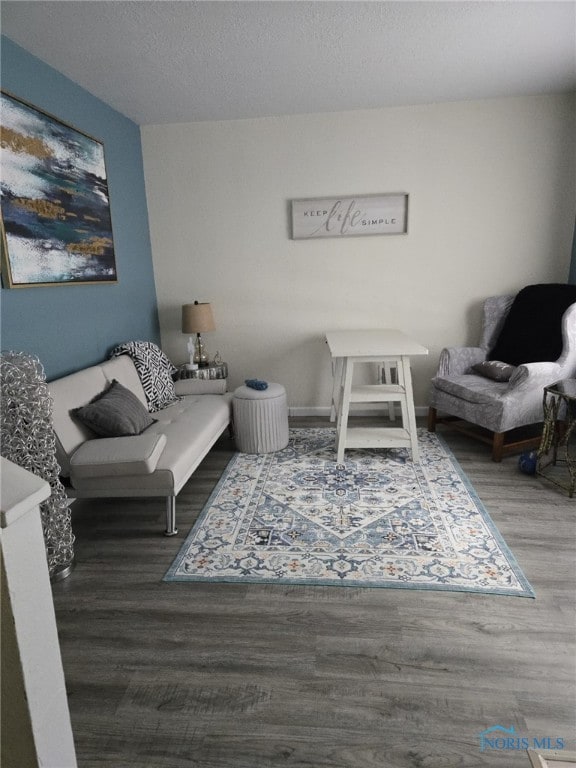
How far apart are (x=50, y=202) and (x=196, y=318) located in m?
1.39

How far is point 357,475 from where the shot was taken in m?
3.01

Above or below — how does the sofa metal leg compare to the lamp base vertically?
below

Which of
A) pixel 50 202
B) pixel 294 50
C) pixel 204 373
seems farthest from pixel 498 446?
pixel 50 202

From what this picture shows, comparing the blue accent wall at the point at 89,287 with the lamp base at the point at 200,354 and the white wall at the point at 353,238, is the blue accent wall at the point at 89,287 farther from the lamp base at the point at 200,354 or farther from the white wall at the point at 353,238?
the lamp base at the point at 200,354

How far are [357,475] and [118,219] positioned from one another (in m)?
2.49

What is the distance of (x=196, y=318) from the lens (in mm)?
3785

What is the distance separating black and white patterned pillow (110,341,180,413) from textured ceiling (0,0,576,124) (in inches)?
66.2

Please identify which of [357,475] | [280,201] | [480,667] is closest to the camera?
[480,667]

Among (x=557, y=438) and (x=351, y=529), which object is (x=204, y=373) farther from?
(x=557, y=438)

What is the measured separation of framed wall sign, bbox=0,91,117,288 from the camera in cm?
232

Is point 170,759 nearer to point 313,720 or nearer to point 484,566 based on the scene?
point 313,720

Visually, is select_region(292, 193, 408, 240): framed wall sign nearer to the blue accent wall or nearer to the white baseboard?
the blue accent wall

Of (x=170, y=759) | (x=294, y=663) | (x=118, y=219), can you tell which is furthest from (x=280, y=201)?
(x=170, y=759)

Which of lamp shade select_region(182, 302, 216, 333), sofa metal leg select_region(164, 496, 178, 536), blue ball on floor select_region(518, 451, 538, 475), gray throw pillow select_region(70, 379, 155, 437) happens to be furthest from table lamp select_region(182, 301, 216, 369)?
blue ball on floor select_region(518, 451, 538, 475)
